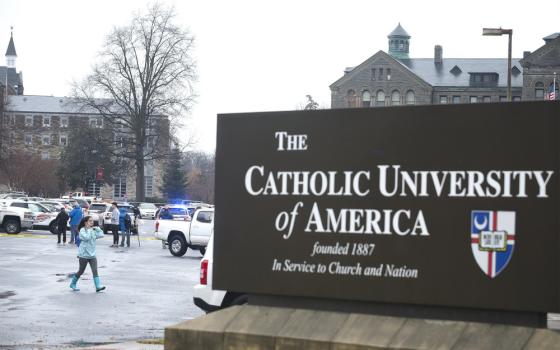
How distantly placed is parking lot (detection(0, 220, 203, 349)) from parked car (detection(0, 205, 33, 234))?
35.0 ft

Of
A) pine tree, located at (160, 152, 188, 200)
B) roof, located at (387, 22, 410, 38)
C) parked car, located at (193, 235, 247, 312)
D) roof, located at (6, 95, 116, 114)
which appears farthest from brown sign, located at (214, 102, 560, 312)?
roof, located at (6, 95, 116, 114)

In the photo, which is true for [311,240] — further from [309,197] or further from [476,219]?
[476,219]

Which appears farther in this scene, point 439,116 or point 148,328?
point 148,328

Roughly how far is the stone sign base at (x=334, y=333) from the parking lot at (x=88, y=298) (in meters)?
4.49

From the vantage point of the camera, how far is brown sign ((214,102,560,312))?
8211 millimetres

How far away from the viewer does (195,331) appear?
957 centimetres

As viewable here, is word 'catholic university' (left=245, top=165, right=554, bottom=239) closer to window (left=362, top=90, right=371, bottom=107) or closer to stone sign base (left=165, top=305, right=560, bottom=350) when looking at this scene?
stone sign base (left=165, top=305, right=560, bottom=350)

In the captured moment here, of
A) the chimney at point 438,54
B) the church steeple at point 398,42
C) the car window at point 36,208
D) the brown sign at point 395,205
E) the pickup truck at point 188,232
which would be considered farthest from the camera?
the church steeple at point 398,42

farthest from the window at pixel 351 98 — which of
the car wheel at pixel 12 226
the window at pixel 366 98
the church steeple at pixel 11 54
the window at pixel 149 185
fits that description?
the church steeple at pixel 11 54

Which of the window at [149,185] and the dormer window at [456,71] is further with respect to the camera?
the window at [149,185]

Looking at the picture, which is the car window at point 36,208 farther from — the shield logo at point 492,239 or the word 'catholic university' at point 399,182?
the shield logo at point 492,239

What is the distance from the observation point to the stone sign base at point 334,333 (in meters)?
8.09

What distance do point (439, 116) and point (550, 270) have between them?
5.37 feet

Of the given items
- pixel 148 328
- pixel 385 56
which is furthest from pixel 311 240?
pixel 385 56
